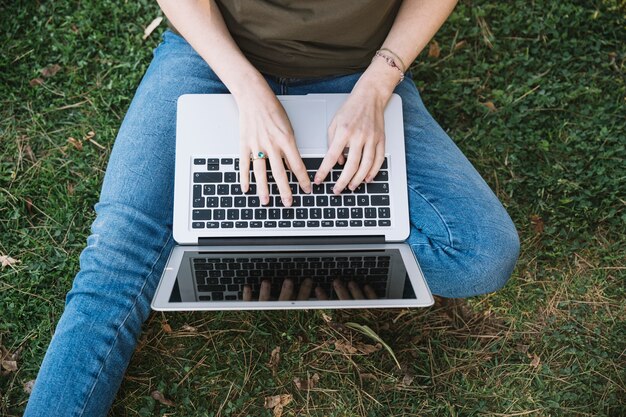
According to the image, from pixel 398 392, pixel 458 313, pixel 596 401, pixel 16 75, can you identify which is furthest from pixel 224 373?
pixel 16 75

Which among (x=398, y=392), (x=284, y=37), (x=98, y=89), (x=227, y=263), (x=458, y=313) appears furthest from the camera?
(x=98, y=89)

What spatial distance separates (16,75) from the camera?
126 inches

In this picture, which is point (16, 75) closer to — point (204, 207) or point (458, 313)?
point (204, 207)

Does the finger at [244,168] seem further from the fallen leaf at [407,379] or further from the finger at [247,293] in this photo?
the fallen leaf at [407,379]

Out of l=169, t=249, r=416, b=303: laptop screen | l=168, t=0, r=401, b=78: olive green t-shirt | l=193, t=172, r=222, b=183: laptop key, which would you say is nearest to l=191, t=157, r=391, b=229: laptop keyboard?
l=193, t=172, r=222, b=183: laptop key

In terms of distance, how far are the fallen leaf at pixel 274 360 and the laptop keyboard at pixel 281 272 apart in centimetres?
72

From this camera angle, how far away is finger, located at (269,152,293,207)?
2.07m

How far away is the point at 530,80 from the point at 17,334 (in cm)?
278

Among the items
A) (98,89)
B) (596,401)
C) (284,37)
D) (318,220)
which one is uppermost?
(284,37)

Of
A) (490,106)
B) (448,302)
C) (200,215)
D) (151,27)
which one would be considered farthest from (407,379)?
(151,27)

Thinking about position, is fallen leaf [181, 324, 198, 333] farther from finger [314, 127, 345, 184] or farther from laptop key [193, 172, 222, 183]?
finger [314, 127, 345, 184]

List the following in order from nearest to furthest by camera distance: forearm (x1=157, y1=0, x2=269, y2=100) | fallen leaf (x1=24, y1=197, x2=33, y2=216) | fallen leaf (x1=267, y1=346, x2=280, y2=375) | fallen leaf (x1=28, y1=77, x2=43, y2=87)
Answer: forearm (x1=157, y1=0, x2=269, y2=100) < fallen leaf (x1=267, y1=346, x2=280, y2=375) < fallen leaf (x1=24, y1=197, x2=33, y2=216) < fallen leaf (x1=28, y1=77, x2=43, y2=87)

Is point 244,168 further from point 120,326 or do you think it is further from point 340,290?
point 120,326

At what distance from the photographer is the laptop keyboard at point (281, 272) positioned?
1948 mm
